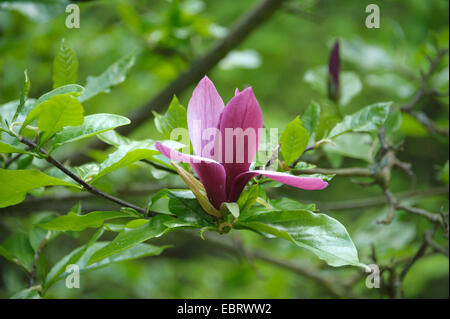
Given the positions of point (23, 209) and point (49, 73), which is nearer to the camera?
point (23, 209)

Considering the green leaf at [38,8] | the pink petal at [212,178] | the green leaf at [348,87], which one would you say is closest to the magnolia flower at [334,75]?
the green leaf at [348,87]

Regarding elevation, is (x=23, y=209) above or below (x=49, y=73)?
below

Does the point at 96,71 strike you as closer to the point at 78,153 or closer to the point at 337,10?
the point at 78,153

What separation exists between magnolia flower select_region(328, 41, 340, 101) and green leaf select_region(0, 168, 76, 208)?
1.88 feet

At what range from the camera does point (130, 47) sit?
4.18ft

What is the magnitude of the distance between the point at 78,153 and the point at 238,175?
0.82m

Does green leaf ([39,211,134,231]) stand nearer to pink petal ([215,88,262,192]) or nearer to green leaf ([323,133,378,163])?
pink petal ([215,88,262,192])

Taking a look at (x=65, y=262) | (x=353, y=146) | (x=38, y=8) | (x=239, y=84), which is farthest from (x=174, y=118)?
(x=239, y=84)

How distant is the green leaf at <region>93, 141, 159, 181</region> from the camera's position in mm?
463

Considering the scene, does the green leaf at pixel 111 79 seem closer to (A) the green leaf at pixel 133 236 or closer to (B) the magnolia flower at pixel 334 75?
(A) the green leaf at pixel 133 236

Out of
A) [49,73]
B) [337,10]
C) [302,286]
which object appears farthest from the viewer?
[337,10]

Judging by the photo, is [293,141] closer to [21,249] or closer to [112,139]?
[112,139]

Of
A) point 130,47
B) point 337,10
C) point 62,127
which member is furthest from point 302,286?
point 62,127

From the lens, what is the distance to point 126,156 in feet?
1.52
